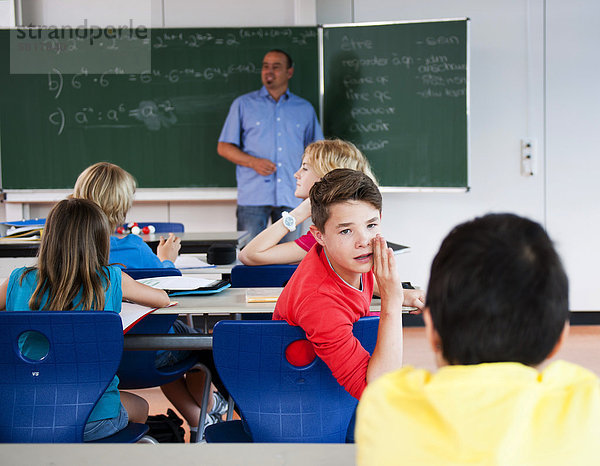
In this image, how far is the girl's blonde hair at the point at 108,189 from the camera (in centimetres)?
270

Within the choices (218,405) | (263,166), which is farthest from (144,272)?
(263,166)

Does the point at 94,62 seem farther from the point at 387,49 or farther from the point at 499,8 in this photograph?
the point at 499,8

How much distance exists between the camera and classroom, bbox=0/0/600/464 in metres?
5.08

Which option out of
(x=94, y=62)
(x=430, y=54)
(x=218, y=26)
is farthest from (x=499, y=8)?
(x=94, y=62)

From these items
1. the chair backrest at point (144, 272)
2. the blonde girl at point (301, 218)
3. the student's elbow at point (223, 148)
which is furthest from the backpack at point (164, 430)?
the student's elbow at point (223, 148)

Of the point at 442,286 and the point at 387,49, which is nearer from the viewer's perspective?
the point at 442,286

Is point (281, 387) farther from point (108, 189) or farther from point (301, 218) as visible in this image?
point (108, 189)

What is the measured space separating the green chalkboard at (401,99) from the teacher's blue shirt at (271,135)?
0.23 metres

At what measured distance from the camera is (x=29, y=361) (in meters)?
1.57

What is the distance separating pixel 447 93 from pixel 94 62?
8.80 ft

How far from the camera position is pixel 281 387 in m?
1.47

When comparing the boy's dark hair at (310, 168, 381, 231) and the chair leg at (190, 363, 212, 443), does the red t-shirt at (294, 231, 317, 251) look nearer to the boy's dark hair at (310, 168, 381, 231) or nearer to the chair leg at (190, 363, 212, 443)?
the chair leg at (190, 363, 212, 443)

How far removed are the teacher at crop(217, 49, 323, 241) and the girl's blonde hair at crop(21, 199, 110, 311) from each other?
313 cm

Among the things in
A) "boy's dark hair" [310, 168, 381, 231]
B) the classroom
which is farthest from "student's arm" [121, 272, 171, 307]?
the classroom
